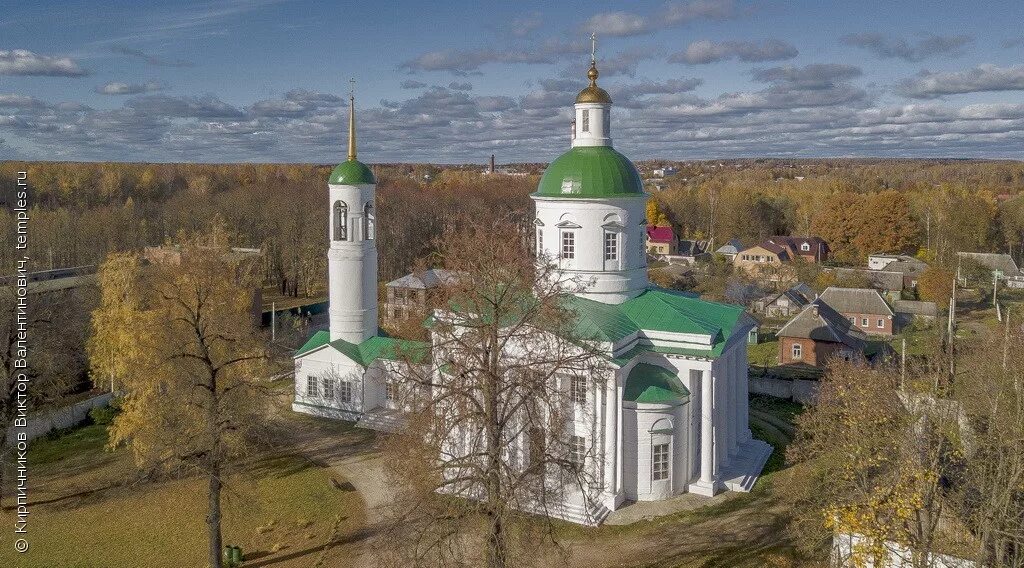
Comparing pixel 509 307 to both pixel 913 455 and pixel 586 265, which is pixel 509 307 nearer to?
pixel 913 455

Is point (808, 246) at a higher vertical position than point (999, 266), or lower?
higher

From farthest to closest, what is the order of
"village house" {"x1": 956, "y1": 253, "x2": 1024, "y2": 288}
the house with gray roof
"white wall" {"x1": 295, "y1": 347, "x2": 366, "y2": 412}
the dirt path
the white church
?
"village house" {"x1": 956, "y1": 253, "x2": 1024, "y2": 288}
the house with gray roof
"white wall" {"x1": 295, "y1": 347, "x2": 366, "y2": 412}
the dirt path
the white church

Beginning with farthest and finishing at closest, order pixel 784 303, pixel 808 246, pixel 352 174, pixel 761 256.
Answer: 1. pixel 808 246
2. pixel 761 256
3. pixel 784 303
4. pixel 352 174

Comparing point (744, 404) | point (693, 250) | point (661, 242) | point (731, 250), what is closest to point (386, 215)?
point (661, 242)

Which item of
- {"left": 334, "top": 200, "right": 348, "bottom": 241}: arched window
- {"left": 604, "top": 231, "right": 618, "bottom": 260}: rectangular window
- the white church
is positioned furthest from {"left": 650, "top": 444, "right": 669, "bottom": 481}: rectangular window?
{"left": 334, "top": 200, "right": 348, "bottom": 241}: arched window

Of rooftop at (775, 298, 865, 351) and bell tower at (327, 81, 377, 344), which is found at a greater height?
bell tower at (327, 81, 377, 344)

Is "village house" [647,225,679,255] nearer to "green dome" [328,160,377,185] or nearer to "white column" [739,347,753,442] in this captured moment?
"green dome" [328,160,377,185]

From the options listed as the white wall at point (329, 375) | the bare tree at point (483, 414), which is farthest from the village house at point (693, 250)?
the bare tree at point (483, 414)

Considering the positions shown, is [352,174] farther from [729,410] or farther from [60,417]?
[729,410]
